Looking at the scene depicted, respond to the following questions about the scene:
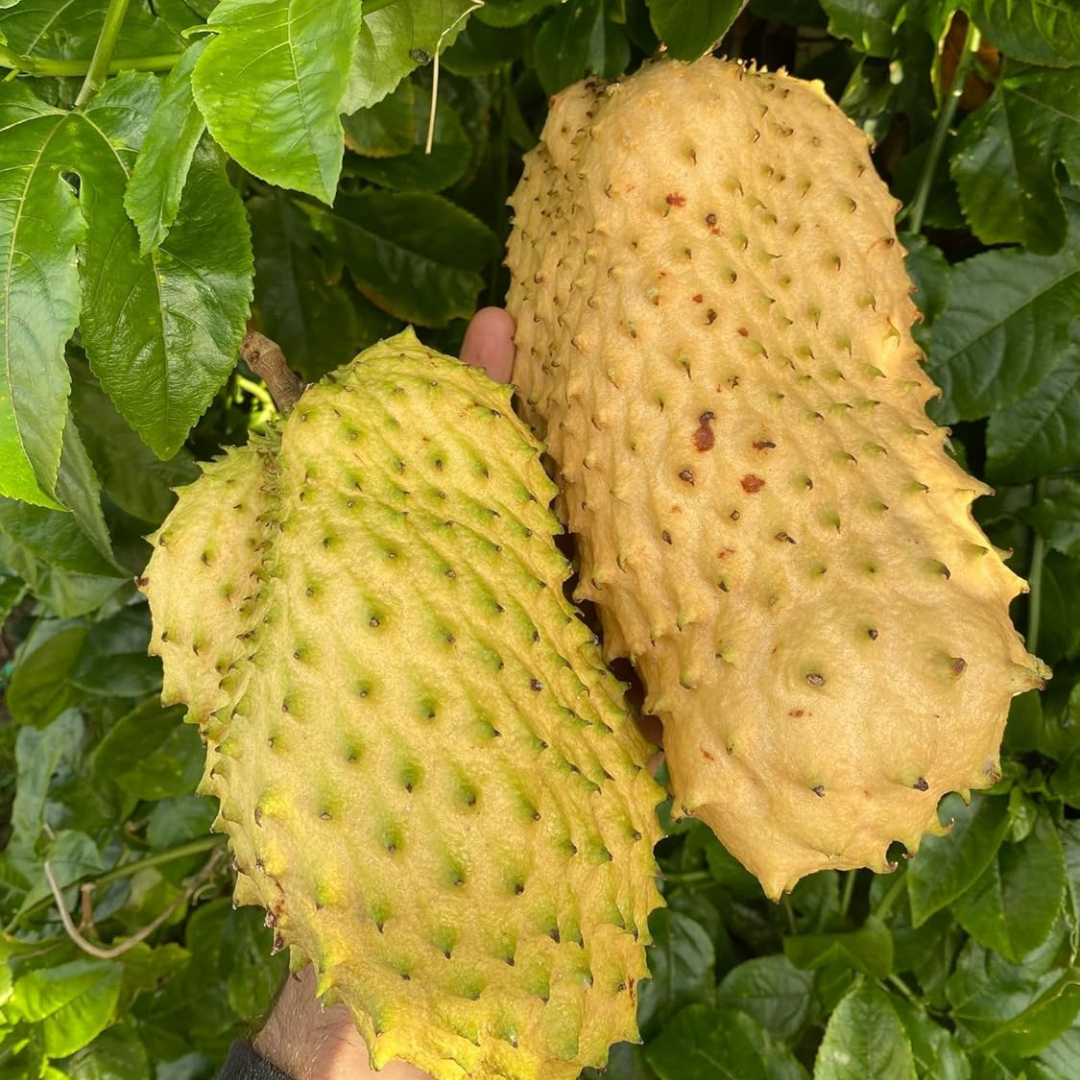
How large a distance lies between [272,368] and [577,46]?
0.71 metres

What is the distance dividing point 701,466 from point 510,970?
1.97ft

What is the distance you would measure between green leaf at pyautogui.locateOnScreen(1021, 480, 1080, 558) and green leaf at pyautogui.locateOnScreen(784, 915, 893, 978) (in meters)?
0.70

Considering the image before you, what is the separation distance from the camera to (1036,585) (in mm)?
1482

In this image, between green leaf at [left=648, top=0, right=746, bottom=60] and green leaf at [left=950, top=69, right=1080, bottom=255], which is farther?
green leaf at [left=950, top=69, right=1080, bottom=255]

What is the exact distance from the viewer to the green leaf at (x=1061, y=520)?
1.42 m

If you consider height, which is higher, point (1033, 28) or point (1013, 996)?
point (1033, 28)

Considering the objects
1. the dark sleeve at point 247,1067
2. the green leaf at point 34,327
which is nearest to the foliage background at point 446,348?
the green leaf at point 34,327

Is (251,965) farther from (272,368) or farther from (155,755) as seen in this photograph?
(272,368)

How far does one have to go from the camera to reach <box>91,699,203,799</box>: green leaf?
5.80ft

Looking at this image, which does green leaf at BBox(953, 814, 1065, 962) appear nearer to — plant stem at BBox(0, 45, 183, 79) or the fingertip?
the fingertip

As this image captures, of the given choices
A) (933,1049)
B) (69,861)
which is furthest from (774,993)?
(69,861)

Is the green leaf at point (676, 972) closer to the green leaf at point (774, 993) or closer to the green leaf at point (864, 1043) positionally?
the green leaf at point (774, 993)

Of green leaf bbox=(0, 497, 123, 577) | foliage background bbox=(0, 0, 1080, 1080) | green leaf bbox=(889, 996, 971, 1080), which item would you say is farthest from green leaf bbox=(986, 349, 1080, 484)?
green leaf bbox=(0, 497, 123, 577)

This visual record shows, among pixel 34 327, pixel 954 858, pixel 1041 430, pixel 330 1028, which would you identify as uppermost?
pixel 34 327
